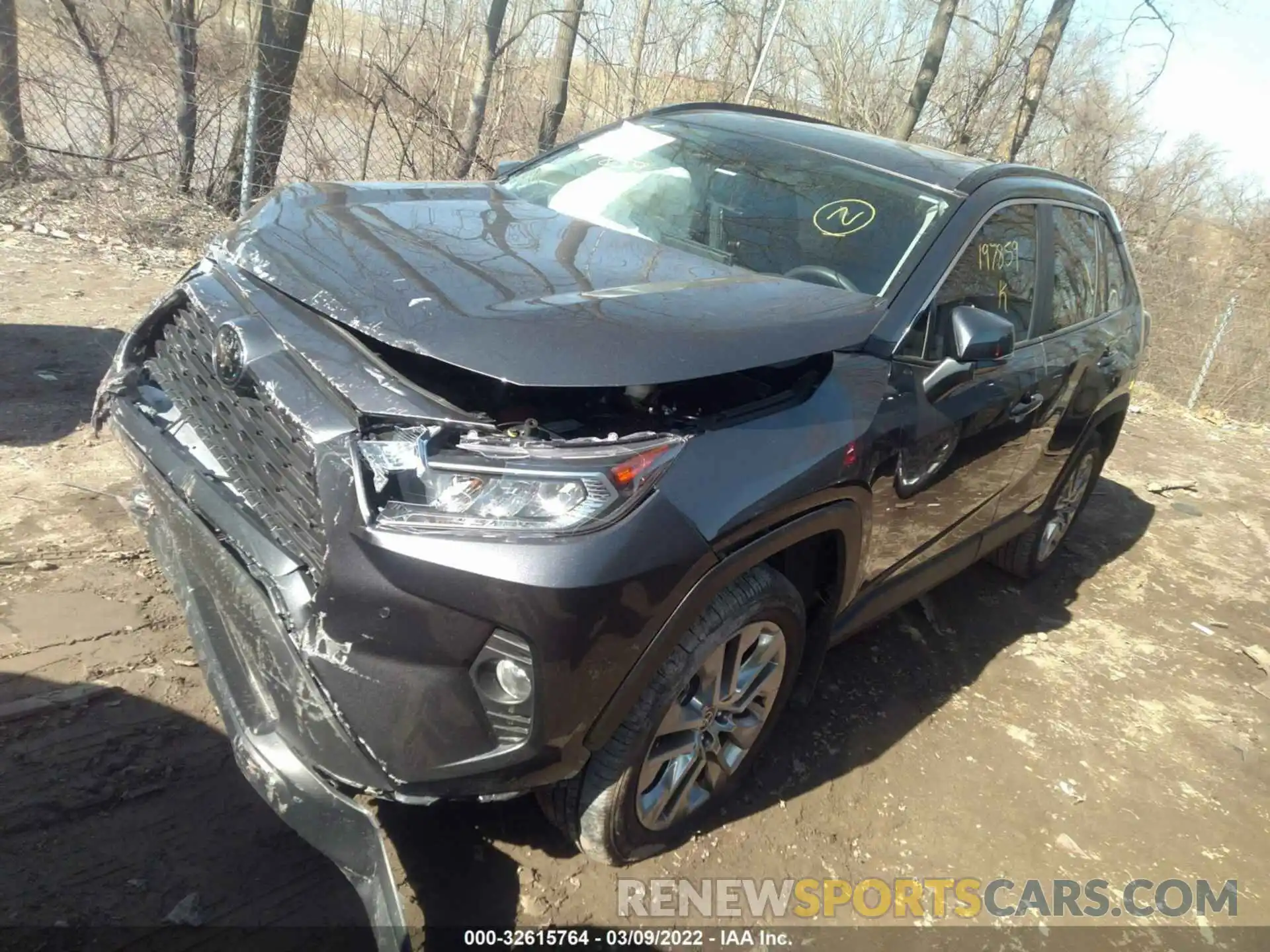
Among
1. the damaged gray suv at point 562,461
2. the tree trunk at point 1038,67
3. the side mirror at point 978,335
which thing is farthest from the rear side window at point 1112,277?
the tree trunk at point 1038,67

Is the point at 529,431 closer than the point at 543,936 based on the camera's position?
Yes

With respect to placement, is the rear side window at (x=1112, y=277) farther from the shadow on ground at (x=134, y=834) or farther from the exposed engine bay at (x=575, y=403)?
the shadow on ground at (x=134, y=834)

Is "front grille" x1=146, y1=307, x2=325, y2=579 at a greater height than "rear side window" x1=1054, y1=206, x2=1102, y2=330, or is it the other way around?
"rear side window" x1=1054, y1=206, x2=1102, y2=330

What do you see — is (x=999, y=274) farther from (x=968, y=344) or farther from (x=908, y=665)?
(x=908, y=665)

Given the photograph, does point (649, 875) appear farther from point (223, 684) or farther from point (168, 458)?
point (168, 458)

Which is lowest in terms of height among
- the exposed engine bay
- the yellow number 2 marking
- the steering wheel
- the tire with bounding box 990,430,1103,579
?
the tire with bounding box 990,430,1103,579

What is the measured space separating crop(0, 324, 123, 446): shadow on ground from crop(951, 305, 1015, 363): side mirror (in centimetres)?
364

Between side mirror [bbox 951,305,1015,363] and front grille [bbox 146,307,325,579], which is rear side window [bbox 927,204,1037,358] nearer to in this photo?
side mirror [bbox 951,305,1015,363]

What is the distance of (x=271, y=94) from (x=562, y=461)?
23.7ft

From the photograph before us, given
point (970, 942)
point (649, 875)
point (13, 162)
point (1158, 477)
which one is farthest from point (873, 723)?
point (13, 162)

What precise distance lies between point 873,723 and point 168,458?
2.56m

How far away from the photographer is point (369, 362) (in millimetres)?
2234

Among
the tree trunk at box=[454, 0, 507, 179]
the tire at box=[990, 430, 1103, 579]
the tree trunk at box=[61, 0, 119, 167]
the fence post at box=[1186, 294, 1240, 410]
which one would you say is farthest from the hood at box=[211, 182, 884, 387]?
the fence post at box=[1186, 294, 1240, 410]

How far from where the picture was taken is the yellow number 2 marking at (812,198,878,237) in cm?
328
